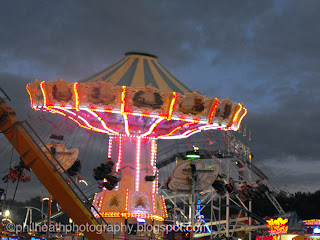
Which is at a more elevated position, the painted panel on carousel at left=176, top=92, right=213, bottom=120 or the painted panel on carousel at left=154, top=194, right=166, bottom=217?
the painted panel on carousel at left=176, top=92, right=213, bottom=120

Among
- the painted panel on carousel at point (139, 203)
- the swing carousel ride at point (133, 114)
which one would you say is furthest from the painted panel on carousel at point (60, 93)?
the painted panel on carousel at point (139, 203)

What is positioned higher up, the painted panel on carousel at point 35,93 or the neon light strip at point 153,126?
the painted panel on carousel at point 35,93

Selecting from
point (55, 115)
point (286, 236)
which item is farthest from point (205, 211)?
point (55, 115)

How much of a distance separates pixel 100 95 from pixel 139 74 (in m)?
3.48

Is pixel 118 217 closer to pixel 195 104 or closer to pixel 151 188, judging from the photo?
pixel 151 188

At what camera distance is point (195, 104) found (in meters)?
20.2

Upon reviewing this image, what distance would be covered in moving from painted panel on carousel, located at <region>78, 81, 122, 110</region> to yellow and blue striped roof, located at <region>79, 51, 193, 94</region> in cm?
130

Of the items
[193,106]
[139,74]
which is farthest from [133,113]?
[139,74]

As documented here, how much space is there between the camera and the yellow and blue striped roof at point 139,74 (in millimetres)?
21438

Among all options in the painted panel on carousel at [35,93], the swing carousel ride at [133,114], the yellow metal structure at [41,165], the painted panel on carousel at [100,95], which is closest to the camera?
the yellow metal structure at [41,165]

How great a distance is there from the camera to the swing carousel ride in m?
19.6

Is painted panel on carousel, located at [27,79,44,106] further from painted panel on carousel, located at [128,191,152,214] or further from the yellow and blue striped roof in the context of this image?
painted panel on carousel, located at [128,191,152,214]

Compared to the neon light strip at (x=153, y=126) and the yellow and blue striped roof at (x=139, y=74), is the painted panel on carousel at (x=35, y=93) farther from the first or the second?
the neon light strip at (x=153, y=126)

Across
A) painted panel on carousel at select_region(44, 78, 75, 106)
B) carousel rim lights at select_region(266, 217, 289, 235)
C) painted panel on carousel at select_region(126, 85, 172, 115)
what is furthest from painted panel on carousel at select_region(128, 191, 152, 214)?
carousel rim lights at select_region(266, 217, 289, 235)
